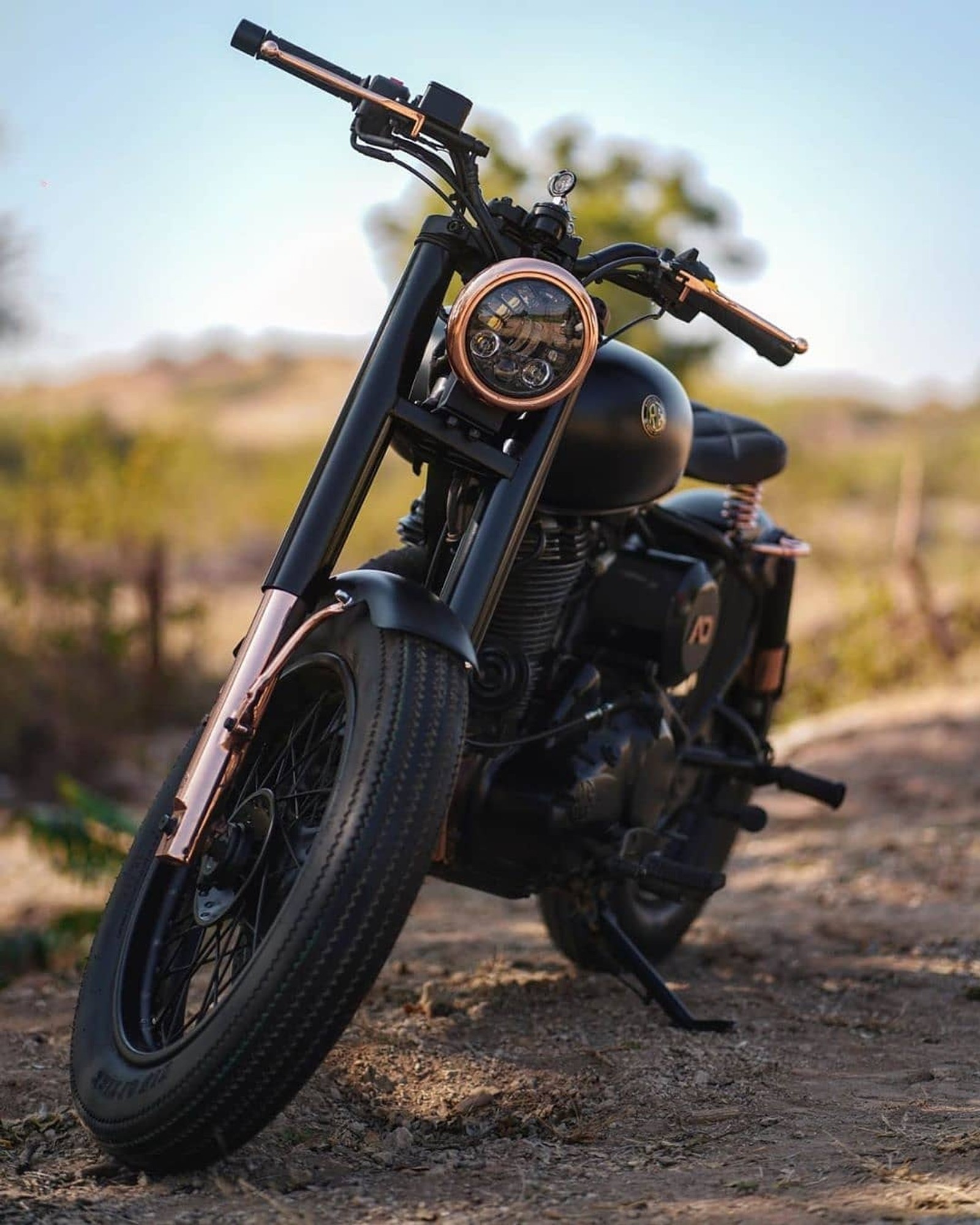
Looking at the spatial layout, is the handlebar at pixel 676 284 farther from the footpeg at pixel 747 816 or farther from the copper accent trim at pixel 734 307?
the footpeg at pixel 747 816

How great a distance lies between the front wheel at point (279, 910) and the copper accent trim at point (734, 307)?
3.75 ft

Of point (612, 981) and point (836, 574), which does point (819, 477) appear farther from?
point (612, 981)

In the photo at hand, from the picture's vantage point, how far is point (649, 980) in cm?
380

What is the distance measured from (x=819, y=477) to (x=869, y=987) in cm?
1851

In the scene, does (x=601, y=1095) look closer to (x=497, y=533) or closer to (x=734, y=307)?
(x=497, y=533)

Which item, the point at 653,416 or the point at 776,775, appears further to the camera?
the point at 776,775

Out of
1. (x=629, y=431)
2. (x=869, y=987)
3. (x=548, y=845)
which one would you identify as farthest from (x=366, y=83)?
(x=869, y=987)

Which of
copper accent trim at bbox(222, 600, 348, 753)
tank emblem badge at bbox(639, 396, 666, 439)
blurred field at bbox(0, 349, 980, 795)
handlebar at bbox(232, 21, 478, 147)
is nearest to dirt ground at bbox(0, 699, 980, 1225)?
copper accent trim at bbox(222, 600, 348, 753)

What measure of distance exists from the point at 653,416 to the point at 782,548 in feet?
4.08

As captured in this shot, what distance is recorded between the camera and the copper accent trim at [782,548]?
4594 millimetres

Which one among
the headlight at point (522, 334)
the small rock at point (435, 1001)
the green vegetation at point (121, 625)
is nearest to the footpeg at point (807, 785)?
the small rock at point (435, 1001)

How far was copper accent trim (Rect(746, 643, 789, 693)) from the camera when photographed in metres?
4.73

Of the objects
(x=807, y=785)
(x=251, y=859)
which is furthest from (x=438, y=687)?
(x=807, y=785)

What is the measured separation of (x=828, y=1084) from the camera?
334 cm
